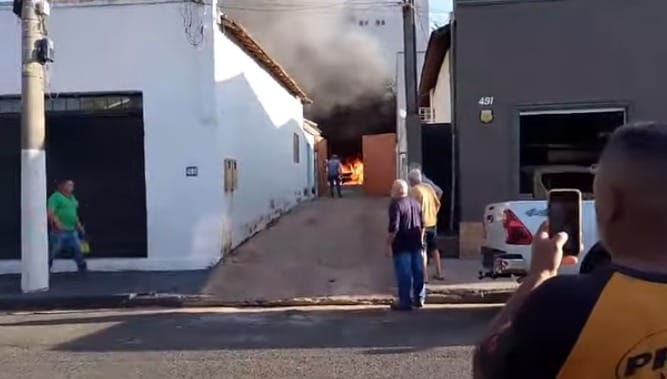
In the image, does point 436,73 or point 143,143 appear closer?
point 143,143

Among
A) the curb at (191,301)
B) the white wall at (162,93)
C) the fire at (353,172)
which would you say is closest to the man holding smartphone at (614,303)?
the curb at (191,301)

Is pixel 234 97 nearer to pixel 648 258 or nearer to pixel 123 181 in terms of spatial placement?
pixel 123 181

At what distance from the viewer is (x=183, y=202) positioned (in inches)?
571

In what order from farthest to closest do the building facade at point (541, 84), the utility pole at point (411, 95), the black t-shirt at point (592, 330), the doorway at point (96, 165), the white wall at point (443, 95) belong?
the white wall at point (443, 95) → the utility pole at point (411, 95) → the doorway at point (96, 165) → the building facade at point (541, 84) → the black t-shirt at point (592, 330)

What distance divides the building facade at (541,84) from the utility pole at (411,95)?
42.4 inches

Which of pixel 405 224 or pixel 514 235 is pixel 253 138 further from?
pixel 514 235

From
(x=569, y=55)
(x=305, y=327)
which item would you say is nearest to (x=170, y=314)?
(x=305, y=327)

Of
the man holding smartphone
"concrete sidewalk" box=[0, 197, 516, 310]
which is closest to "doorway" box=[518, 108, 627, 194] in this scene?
"concrete sidewalk" box=[0, 197, 516, 310]

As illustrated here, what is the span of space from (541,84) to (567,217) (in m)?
12.4

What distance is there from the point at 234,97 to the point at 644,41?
6955 mm

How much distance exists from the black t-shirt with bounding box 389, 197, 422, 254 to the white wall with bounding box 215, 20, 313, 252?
4783 millimetres

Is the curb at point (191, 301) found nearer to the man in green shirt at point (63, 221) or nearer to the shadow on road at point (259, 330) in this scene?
the shadow on road at point (259, 330)

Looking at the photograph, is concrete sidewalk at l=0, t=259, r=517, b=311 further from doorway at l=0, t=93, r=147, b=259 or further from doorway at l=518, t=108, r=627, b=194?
doorway at l=518, t=108, r=627, b=194

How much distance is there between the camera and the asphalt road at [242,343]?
758cm
